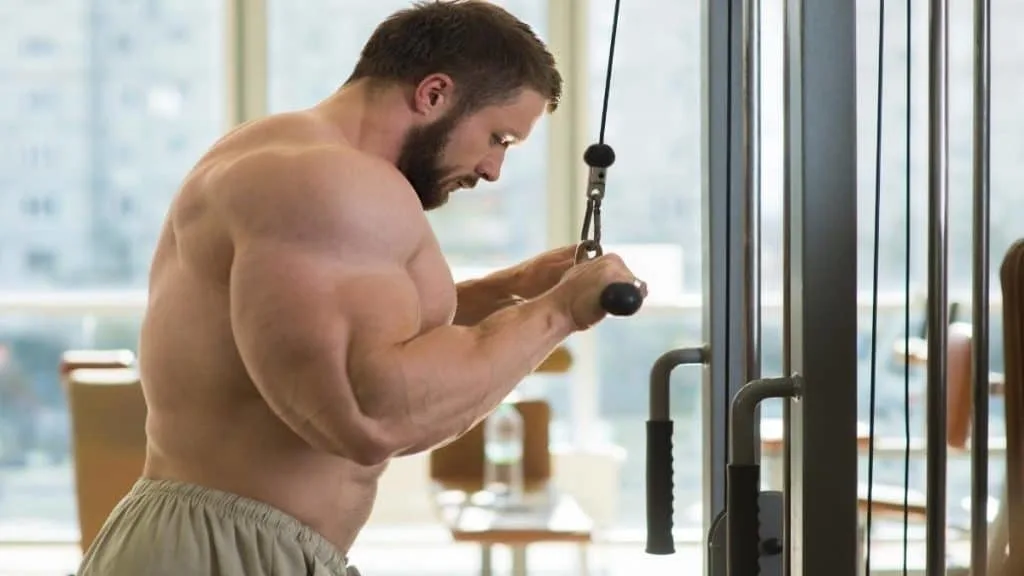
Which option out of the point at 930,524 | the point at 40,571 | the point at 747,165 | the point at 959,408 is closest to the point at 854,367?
the point at 930,524

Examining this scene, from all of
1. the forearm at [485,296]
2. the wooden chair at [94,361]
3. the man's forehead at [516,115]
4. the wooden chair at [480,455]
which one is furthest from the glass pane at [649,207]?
the man's forehead at [516,115]

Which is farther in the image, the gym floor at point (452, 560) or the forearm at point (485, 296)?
the gym floor at point (452, 560)

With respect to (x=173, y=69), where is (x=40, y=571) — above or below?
below

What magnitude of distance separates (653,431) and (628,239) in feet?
10.4

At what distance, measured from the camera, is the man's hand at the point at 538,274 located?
1854mm

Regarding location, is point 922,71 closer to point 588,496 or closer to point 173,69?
point 588,496

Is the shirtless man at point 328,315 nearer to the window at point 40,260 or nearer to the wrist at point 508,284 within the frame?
the wrist at point 508,284

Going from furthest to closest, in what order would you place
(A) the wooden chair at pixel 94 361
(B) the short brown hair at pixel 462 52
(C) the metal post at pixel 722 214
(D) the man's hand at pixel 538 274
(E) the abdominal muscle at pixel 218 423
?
(A) the wooden chair at pixel 94 361
(D) the man's hand at pixel 538 274
(C) the metal post at pixel 722 214
(B) the short brown hair at pixel 462 52
(E) the abdominal muscle at pixel 218 423

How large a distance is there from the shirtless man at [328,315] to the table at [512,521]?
4.89 feet

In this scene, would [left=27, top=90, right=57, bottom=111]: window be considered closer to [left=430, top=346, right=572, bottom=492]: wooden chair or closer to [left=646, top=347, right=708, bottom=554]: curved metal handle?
[left=430, top=346, right=572, bottom=492]: wooden chair

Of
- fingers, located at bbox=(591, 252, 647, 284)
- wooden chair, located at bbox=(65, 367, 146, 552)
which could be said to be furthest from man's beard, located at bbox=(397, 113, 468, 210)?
wooden chair, located at bbox=(65, 367, 146, 552)

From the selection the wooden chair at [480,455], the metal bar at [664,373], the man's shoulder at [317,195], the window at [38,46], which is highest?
the window at [38,46]

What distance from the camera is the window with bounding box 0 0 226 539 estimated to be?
4.82 metres

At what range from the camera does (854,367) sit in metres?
1.23
